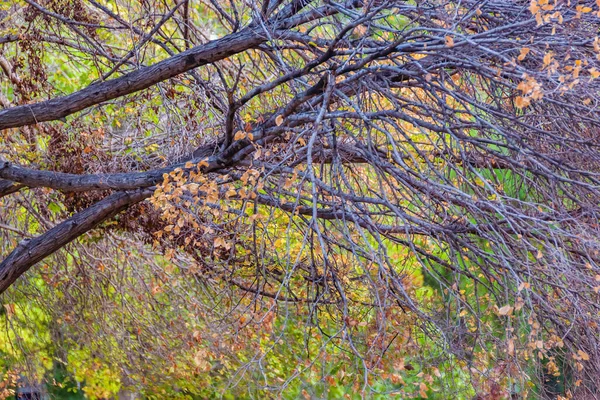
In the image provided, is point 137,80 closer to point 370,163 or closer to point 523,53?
point 370,163

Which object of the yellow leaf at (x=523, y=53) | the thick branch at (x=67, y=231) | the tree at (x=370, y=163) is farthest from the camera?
the thick branch at (x=67, y=231)

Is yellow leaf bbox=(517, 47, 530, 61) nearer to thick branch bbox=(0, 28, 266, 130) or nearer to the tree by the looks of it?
the tree

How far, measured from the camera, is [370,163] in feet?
17.9

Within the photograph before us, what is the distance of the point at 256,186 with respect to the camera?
195 inches

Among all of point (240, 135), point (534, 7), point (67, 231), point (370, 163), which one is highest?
point (67, 231)

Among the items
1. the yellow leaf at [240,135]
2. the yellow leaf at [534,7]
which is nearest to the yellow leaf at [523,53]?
the yellow leaf at [534,7]

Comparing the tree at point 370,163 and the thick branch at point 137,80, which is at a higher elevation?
the thick branch at point 137,80

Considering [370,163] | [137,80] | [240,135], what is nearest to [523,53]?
[370,163]

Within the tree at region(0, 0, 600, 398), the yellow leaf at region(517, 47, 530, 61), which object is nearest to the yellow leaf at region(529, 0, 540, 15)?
the tree at region(0, 0, 600, 398)

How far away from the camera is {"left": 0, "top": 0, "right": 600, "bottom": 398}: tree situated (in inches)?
186

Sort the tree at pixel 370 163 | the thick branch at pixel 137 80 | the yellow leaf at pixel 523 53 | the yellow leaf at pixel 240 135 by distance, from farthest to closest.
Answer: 1. the thick branch at pixel 137 80
2. the yellow leaf at pixel 240 135
3. the tree at pixel 370 163
4. the yellow leaf at pixel 523 53

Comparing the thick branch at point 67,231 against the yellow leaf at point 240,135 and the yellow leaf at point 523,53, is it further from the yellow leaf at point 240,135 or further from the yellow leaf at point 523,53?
the yellow leaf at point 523,53

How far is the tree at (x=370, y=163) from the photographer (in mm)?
4723

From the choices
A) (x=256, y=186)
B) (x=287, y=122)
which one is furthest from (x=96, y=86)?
(x=256, y=186)
